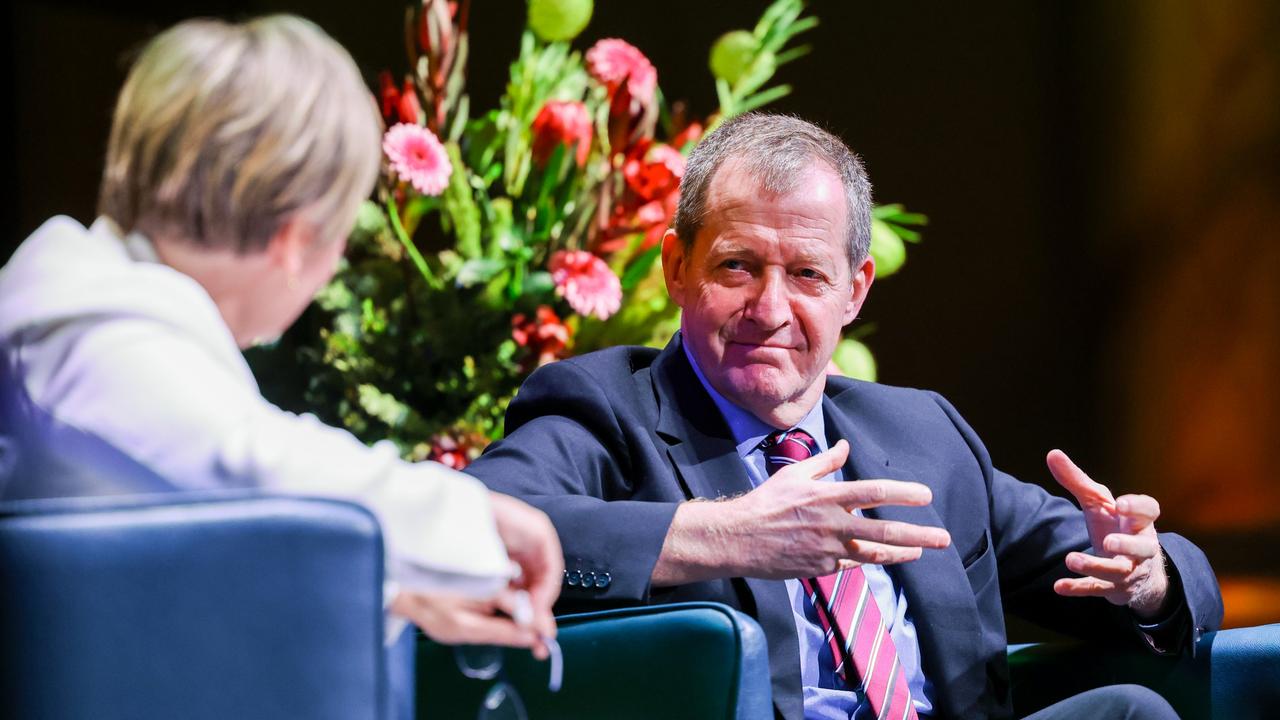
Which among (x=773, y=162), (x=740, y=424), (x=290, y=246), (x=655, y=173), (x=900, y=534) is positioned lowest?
(x=740, y=424)

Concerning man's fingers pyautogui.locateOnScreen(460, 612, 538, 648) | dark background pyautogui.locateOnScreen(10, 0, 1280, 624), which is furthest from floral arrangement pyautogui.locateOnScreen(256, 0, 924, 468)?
dark background pyautogui.locateOnScreen(10, 0, 1280, 624)

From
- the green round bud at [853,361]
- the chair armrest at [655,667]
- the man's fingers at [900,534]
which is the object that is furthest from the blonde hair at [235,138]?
the green round bud at [853,361]

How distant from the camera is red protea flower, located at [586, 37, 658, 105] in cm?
221

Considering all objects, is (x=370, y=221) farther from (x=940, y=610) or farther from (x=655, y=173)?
(x=940, y=610)

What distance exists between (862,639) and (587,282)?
28.5 inches

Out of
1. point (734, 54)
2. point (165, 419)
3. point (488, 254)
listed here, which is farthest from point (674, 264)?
point (165, 419)

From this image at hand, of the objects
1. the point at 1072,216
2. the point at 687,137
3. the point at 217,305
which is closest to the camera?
the point at 217,305

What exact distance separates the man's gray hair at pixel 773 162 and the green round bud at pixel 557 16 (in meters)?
0.47

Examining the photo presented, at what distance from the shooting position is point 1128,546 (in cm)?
172

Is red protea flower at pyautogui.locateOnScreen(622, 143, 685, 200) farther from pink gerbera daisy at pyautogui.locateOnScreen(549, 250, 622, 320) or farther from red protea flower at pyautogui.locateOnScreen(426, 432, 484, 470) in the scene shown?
red protea flower at pyautogui.locateOnScreen(426, 432, 484, 470)

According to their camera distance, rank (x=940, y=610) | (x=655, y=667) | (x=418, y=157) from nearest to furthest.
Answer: (x=655, y=667) → (x=940, y=610) → (x=418, y=157)

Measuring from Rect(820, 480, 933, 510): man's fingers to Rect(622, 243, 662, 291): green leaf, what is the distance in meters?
0.89

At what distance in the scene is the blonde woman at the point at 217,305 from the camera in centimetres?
Result: 87

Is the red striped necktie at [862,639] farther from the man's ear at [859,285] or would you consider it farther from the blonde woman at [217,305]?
the blonde woman at [217,305]
